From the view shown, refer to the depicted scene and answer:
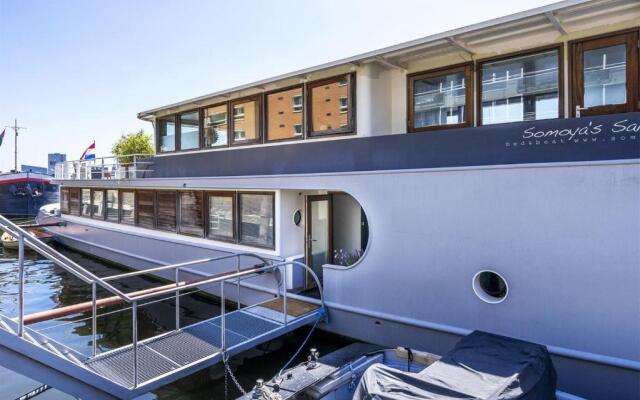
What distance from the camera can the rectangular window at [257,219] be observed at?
7.86 metres

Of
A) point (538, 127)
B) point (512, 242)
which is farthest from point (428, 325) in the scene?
point (538, 127)

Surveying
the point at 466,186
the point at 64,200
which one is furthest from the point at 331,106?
the point at 64,200

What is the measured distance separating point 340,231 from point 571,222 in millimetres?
4526

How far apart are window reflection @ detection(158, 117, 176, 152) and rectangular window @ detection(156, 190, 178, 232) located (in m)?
1.20

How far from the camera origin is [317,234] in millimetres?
8195

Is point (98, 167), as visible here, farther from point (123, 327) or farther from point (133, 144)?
point (133, 144)

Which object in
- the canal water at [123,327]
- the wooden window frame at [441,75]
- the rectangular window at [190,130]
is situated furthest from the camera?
the rectangular window at [190,130]

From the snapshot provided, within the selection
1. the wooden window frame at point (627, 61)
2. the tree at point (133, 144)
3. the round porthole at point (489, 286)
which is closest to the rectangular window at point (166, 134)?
the round porthole at point (489, 286)

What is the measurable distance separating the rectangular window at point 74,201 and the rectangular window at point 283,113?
10.1 meters

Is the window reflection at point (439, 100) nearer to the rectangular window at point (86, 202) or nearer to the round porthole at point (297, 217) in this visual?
the round porthole at point (297, 217)

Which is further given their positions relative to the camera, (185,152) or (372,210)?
(185,152)

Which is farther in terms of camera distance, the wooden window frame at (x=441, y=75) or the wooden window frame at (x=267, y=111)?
the wooden window frame at (x=267, y=111)

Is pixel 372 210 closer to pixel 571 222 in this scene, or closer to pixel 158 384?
pixel 571 222

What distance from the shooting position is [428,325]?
5.64 metres
